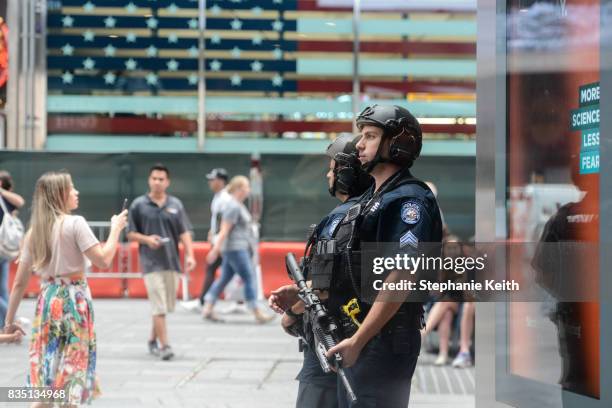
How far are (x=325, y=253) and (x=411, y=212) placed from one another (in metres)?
0.42

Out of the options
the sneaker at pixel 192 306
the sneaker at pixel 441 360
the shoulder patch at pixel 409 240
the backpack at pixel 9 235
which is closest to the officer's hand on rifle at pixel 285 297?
the shoulder patch at pixel 409 240

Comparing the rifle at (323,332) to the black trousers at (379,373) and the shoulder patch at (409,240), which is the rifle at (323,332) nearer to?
the black trousers at (379,373)

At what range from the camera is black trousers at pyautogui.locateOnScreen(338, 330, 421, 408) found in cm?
357

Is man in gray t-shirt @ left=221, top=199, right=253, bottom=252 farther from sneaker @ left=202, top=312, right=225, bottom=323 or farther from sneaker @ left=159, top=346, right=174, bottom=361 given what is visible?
sneaker @ left=159, top=346, right=174, bottom=361

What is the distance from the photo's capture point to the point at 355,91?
1413cm

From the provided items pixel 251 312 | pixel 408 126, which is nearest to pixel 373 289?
pixel 408 126

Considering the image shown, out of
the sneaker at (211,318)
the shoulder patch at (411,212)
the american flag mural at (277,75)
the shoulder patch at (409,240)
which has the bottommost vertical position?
the sneaker at (211,318)

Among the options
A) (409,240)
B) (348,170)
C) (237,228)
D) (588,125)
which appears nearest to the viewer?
(409,240)

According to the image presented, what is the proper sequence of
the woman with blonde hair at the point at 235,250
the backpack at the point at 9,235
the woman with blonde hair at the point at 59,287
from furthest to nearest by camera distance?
the woman with blonde hair at the point at 235,250 → the backpack at the point at 9,235 → the woman with blonde hair at the point at 59,287

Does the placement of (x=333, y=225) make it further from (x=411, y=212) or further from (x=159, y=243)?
(x=159, y=243)

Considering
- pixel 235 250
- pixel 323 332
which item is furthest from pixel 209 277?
pixel 323 332

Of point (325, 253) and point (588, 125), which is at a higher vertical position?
point (588, 125)

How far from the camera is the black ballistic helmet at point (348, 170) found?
14.2ft

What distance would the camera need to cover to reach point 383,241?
3.57 meters
